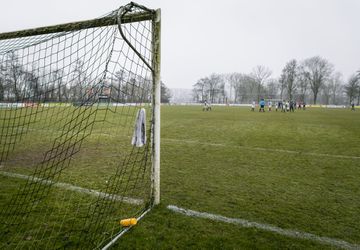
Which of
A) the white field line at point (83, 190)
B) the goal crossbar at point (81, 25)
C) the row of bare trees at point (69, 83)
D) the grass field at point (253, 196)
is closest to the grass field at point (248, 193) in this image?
the grass field at point (253, 196)

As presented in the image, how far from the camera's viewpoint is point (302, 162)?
554cm

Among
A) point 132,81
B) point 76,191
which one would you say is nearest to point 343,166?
point 132,81

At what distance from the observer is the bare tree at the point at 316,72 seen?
6194 cm

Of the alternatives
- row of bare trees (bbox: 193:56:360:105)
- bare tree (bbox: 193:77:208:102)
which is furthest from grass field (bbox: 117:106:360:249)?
bare tree (bbox: 193:77:208:102)

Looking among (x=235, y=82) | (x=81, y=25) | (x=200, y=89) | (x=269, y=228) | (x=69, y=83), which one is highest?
(x=235, y=82)

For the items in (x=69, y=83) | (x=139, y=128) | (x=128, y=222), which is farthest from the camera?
(x=69, y=83)

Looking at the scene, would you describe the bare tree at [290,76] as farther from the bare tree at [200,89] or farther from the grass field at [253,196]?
the grass field at [253,196]

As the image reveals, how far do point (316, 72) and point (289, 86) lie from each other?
8.98 meters

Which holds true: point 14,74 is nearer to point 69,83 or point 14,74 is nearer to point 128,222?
point 69,83

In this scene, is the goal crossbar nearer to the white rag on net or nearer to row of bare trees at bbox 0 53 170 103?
row of bare trees at bbox 0 53 170 103

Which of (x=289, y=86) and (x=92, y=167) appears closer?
(x=92, y=167)

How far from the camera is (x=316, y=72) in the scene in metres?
→ 62.8

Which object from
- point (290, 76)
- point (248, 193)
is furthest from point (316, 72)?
point (248, 193)

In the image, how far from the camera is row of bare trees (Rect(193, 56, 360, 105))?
61781mm
